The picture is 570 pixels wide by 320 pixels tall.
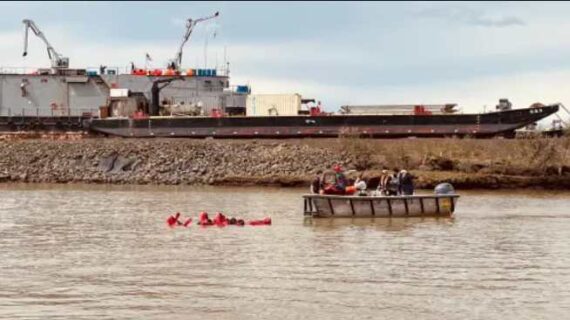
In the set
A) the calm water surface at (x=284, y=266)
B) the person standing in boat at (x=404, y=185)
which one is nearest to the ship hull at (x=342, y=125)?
the calm water surface at (x=284, y=266)

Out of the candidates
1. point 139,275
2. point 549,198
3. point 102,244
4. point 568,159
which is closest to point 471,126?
point 568,159

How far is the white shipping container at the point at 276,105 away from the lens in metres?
62.4

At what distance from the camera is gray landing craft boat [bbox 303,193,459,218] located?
30.5 m

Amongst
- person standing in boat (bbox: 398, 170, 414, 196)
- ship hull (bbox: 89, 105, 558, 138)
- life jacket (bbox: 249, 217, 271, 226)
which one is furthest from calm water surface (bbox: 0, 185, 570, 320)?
ship hull (bbox: 89, 105, 558, 138)

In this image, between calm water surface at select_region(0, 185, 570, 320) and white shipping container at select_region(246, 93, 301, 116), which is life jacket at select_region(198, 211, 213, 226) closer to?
calm water surface at select_region(0, 185, 570, 320)

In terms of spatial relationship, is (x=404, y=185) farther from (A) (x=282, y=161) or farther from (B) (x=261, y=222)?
(A) (x=282, y=161)

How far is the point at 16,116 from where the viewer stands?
213ft

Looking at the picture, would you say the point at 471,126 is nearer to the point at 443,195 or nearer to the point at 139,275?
the point at 443,195

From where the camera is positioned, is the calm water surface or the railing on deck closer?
the calm water surface

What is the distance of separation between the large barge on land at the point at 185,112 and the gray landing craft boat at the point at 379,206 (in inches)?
980

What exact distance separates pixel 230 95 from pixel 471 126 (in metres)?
17.1

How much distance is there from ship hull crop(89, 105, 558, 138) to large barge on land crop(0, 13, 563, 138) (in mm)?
58

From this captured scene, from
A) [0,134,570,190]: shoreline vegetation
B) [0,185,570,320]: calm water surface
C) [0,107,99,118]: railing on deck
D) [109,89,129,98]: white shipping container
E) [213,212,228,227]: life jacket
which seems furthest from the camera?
[0,107,99,118]: railing on deck

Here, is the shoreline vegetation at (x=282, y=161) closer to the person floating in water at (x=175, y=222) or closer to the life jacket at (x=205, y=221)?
the life jacket at (x=205, y=221)
